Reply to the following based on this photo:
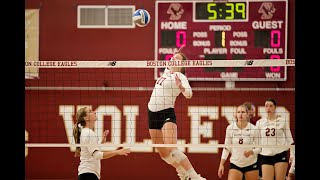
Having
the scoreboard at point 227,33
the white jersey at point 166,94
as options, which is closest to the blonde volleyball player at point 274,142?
the white jersey at point 166,94

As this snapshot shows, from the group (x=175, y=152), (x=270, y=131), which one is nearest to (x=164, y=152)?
(x=175, y=152)

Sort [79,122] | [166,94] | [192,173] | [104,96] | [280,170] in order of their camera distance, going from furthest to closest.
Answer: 1. [104,96]
2. [280,170]
3. [166,94]
4. [192,173]
5. [79,122]

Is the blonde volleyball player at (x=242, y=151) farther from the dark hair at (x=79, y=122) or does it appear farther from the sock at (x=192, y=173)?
the dark hair at (x=79, y=122)

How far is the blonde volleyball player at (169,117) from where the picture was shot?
7.35m

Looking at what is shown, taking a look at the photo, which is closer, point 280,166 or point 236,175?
point 236,175

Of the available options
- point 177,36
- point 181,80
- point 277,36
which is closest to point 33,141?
point 177,36

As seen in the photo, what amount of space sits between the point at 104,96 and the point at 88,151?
162 inches

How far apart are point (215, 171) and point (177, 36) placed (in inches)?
102

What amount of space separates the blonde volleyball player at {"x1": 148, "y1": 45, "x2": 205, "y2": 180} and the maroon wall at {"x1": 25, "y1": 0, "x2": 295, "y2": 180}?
2227mm

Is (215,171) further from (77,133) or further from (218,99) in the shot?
(77,133)

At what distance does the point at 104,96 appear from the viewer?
33.5 ft

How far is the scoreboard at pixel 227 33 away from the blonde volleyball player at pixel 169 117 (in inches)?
73.0

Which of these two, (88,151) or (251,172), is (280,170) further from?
(88,151)

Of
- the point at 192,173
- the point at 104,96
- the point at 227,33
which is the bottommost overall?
the point at 192,173
